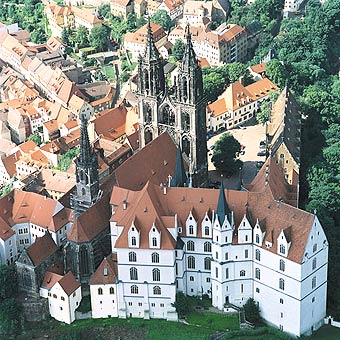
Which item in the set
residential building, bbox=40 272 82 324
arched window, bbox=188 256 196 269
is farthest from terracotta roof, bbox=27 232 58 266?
arched window, bbox=188 256 196 269

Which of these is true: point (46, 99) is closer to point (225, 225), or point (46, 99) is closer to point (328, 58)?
point (328, 58)

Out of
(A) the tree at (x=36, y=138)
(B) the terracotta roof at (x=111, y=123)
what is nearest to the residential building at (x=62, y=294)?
(B) the terracotta roof at (x=111, y=123)

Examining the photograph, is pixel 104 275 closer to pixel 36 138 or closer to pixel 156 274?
pixel 156 274

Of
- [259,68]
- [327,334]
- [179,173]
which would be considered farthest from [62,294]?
[259,68]

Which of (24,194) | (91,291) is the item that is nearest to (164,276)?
(91,291)

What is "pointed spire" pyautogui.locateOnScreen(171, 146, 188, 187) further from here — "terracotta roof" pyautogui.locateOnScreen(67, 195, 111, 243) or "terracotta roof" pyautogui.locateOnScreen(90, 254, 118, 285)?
"terracotta roof" pyautogui.locateOnScreen(90, 254, 118, 285)

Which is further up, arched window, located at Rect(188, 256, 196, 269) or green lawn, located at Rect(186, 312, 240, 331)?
arched window, located at Rect(188, 256, 196, 269)

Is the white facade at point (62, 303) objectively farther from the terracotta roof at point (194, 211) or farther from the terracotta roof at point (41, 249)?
the terracotta roof at point (194, 211)
